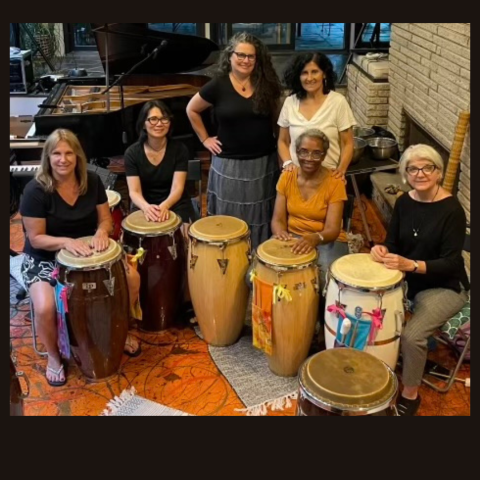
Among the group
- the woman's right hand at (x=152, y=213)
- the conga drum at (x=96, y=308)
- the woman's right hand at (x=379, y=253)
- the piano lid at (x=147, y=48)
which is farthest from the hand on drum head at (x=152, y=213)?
the piano lid at (x=147, y=48)

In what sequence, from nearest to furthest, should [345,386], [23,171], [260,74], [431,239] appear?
[345,386] → [431,239] → [260,74] → [23,171]

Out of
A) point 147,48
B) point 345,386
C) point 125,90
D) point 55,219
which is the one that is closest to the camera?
point 345,386

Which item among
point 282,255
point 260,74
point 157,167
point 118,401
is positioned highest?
point 260,74

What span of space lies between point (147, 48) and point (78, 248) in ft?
8.58

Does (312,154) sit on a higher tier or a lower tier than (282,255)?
higher

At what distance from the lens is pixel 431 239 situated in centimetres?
265

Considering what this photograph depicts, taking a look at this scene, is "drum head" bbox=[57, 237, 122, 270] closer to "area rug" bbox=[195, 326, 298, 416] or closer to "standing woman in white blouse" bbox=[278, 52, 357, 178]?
"area rug" bbox=[195, 326, 298, 416]

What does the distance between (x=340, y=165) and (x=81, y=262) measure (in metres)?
1.44

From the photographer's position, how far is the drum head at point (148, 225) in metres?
3.07

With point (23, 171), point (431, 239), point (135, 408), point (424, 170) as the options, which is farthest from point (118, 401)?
point (23, 171)

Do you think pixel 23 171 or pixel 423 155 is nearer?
pixel 423 155

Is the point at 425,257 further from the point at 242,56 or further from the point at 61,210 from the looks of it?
the point at 61,210

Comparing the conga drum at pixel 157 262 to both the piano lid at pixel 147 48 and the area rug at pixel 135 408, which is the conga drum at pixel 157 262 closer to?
the area rug at pixel 135 408

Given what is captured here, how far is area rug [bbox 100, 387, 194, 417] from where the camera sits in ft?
8.94
